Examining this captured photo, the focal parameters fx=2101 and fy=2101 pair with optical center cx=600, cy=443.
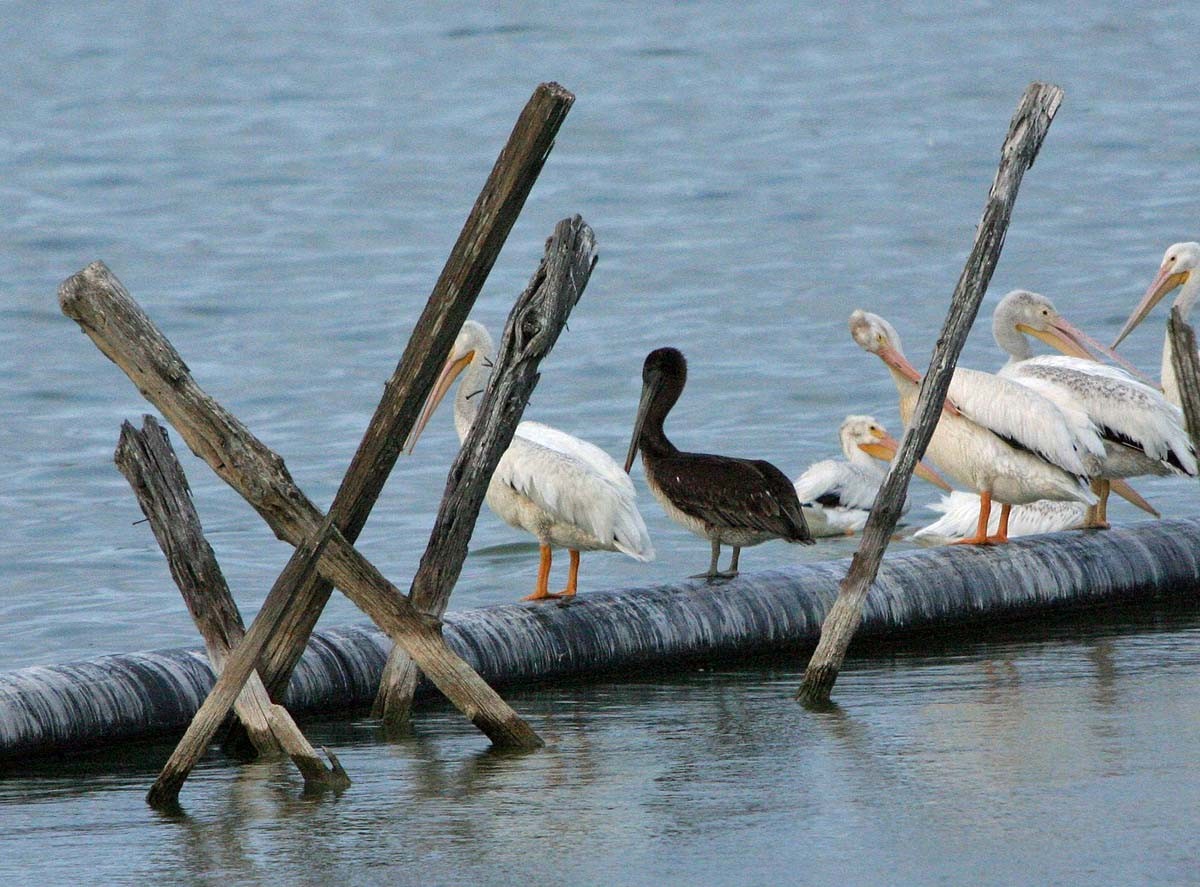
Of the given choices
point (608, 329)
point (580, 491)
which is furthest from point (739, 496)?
point (608, 329)

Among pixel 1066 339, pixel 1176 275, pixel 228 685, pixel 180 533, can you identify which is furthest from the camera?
pixel 1176 275

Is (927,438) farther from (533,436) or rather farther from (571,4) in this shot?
(571,4)

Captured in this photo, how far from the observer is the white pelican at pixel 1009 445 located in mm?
7836

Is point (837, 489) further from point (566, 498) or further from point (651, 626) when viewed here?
point (651, 626)

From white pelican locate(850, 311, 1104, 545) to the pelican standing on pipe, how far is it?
1044mm

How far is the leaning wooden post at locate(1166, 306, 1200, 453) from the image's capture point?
593 centimetres

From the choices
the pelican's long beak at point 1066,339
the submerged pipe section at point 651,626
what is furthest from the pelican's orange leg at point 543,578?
the pelican's long beak at point 1066,339

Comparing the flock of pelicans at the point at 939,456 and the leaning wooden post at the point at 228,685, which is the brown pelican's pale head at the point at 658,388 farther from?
the leaning wooden post at the point at 228,685

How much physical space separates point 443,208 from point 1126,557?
18.1 m

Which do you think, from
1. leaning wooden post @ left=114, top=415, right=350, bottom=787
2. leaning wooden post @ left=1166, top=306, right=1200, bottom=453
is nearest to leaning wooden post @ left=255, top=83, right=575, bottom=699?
leaning wooden post @ left=114, top=415, right=350, bottom=787

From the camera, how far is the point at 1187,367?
6.08 meters

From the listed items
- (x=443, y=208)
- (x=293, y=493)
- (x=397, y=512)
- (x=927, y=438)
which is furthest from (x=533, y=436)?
(x=443, y=208)

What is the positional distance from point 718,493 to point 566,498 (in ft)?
1.73

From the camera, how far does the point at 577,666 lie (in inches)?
261
